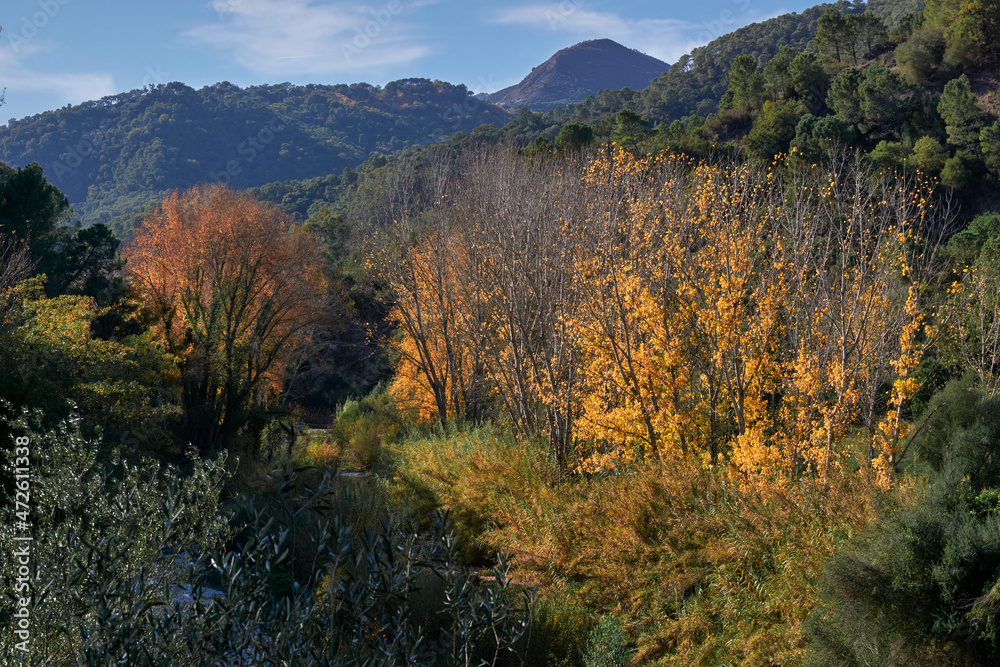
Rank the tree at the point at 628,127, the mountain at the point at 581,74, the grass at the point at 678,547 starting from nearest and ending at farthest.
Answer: the grass at the point at 678,547 → the tree at the point at 628,127 → the mountain at the point at 581,74

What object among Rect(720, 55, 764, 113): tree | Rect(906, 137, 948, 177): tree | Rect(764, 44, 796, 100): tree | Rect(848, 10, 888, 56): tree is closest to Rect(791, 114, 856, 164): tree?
Rect(906, 137, 948, 177): tree

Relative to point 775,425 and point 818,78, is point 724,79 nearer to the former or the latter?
point 818,78

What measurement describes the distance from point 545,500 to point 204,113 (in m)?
57.8

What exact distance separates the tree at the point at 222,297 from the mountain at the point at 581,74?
57748 mm

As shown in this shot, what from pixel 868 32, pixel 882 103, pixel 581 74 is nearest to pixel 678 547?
pixel 882 103

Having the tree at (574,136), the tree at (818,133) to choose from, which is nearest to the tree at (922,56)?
the tree at (818,133)

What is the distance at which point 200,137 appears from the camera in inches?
2085

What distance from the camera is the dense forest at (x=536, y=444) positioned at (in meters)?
3.38

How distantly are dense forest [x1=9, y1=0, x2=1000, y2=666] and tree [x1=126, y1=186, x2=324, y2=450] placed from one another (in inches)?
4.6

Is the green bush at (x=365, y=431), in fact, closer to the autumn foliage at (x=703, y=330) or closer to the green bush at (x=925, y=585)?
A: the autumn foliage at (x=703, y=330)

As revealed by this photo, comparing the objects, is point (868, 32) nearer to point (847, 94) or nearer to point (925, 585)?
point (847, 94)

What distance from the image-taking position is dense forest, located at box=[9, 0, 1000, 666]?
11.1ft

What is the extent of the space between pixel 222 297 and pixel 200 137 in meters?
44.3

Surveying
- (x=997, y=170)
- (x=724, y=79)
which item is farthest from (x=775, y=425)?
(x=724, y=79)
